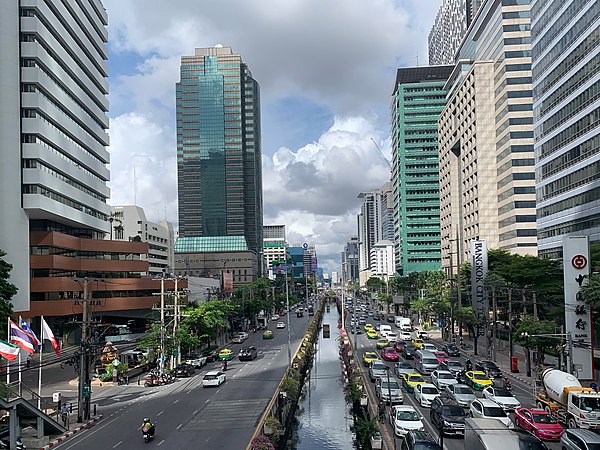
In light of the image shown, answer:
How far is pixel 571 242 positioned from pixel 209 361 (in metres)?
45.8

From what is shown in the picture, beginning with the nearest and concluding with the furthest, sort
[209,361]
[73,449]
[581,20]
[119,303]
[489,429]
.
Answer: [489,429]
[73,449]
[581,20]
[209,361]
[119,303]

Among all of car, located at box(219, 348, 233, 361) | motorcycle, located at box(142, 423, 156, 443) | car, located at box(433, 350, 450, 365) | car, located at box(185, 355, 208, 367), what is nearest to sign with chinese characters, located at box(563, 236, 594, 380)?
car, located at box(433, 350, 450, 365)

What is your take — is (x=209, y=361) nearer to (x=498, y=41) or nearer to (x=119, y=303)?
(x=119, y=303)

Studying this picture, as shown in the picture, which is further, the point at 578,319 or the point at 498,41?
the point at 498,41

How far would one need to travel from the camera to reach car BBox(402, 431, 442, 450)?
90.4ft

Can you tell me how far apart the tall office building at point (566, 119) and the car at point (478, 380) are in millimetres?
28708

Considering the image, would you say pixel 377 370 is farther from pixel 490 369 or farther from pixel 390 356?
pixel 390 356

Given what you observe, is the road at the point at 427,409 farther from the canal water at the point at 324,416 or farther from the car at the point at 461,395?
the canal water at the point at 324,416

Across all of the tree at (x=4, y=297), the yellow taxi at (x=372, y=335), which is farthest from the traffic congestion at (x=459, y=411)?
the yellow taxi at (x=372, y=335)

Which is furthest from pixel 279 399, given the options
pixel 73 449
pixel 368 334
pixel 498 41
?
pixel 498 41

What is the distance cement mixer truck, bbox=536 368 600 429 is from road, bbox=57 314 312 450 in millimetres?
18332

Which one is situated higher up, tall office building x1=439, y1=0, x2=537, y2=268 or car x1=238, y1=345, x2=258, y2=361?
tall office building x1=439, y1=0, x2=537, y2=268

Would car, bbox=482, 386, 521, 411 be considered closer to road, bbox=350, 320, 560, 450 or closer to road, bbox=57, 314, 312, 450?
road, bbox=350, 320, 560, 450

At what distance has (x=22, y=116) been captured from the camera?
7781cm
